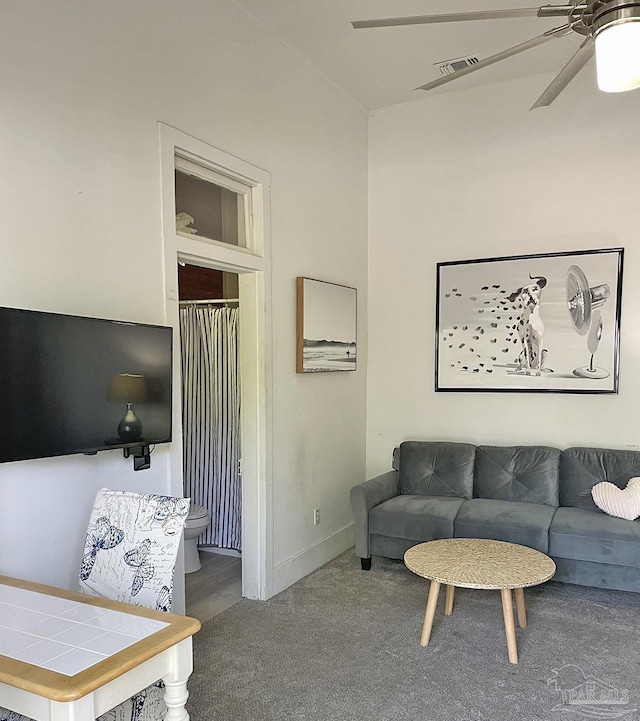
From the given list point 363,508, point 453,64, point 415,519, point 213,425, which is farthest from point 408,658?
point 453,64

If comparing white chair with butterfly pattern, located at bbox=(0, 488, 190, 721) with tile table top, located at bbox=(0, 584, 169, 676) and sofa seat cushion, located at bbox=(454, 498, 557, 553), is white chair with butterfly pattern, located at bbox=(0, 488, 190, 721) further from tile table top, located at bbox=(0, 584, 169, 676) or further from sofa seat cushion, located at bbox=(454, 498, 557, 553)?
sofa seat cushion, located at bbox=(454, 498, 557, 553)

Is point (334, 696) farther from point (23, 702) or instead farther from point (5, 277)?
point (5, 277)

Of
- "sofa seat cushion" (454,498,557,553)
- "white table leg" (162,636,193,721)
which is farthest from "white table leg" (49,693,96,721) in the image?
"sofa seat cushion" (454,498,557,553)

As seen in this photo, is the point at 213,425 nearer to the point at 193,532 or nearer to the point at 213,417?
the point at 213,417

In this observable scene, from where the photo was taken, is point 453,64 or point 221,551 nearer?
point 453,64

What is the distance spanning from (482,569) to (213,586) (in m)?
1.77

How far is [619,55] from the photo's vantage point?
5.29 ft

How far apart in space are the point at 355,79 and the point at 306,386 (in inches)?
88.5

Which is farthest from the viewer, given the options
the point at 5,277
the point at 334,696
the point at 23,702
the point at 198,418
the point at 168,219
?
the point at 198,418

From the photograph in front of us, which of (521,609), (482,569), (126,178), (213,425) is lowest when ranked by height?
(521,609)

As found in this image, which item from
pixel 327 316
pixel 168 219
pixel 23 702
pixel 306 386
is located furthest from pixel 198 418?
pixel 23 702

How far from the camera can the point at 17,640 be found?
1.45m

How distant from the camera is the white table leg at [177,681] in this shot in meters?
1.51

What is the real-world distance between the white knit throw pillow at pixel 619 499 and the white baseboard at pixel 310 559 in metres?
1.78
